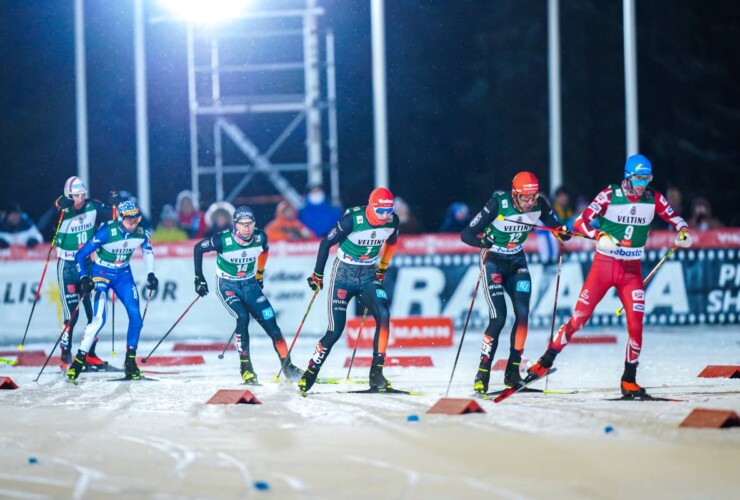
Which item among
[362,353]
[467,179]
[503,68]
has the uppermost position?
[503,68]

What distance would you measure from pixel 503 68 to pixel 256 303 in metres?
12.8

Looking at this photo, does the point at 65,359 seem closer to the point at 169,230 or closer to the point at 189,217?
the point at 169,230

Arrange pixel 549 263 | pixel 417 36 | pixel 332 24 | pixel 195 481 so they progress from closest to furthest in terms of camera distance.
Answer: pixel 195 481, pixel 549 263, pixel 332 24, pixel 417 36

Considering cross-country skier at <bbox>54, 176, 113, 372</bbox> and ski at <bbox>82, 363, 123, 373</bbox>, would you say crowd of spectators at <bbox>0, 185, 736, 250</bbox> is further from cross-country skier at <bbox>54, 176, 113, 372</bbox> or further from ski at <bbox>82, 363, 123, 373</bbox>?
ski at <bbox>82, 363, 123, 373</bbox>

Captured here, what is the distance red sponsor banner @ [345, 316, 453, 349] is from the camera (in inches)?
814

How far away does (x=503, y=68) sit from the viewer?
27.6m

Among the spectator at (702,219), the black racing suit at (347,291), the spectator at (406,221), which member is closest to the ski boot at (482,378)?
the black racing suit at (347,291)

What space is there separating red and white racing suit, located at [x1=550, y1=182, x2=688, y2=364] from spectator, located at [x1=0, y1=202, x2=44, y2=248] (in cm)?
1147

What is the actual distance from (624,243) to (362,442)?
395 centimetres

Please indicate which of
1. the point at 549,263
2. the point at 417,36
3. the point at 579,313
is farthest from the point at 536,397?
the point at 417,36

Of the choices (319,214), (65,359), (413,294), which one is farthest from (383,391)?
(319,214)

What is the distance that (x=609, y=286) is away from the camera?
13.7 m

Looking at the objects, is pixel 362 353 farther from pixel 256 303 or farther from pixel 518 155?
pixel 518 155

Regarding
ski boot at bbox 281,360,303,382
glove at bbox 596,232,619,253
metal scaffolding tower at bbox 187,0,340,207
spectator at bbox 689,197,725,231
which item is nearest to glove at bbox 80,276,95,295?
ski boot at bbox 281,360,303,382
